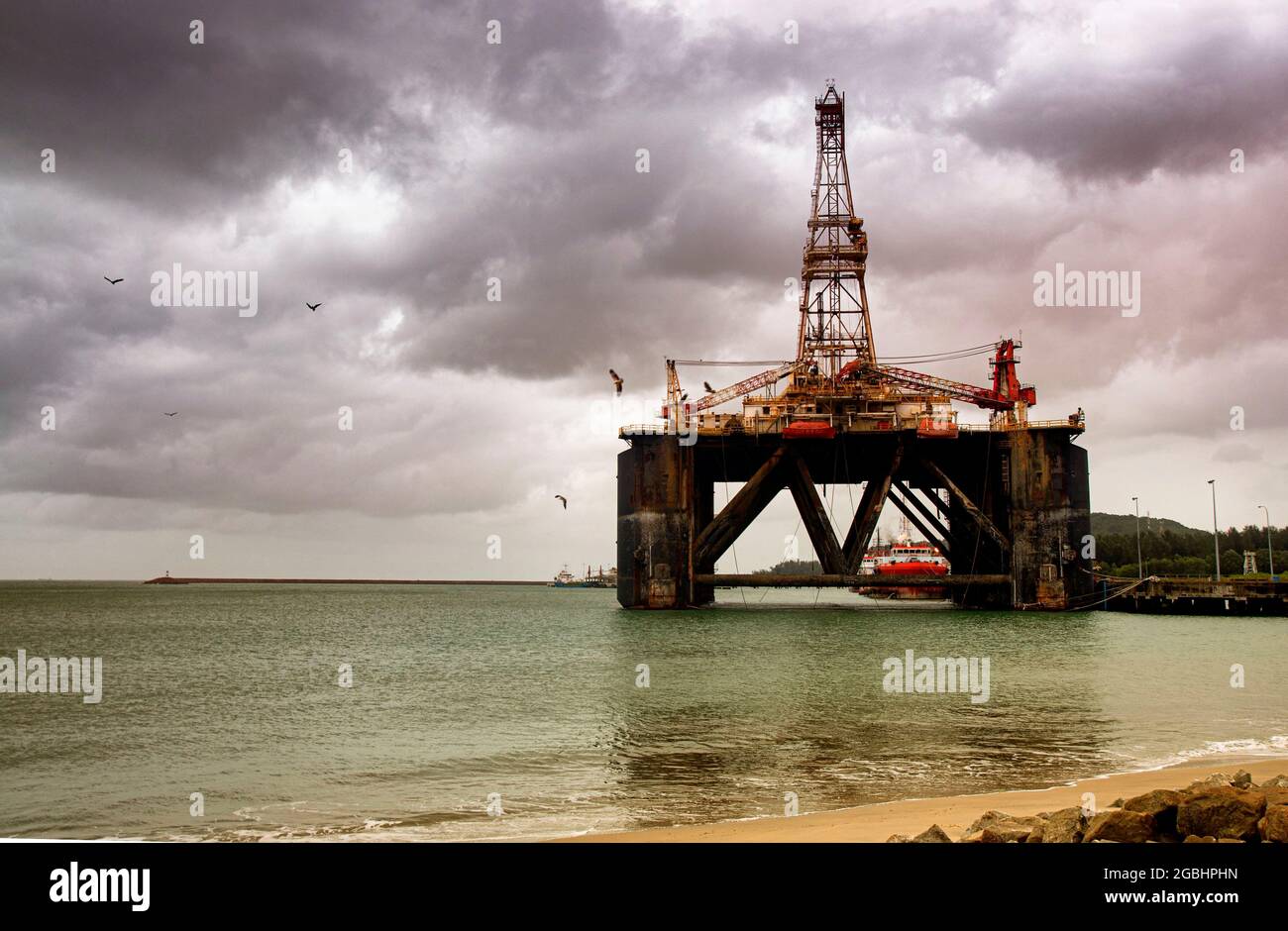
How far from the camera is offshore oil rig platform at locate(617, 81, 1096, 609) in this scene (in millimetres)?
62000

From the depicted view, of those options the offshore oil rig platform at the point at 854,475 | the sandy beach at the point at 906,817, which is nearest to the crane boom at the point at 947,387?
the offshore oil rig platform at the point at 854,475

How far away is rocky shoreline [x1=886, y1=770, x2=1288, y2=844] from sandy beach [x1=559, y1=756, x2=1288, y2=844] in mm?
1026

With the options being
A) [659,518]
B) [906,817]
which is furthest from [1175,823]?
[659,518]

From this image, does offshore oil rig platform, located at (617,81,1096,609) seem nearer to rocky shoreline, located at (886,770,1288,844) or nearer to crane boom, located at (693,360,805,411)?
crane boom, located at (693,360,805,411)

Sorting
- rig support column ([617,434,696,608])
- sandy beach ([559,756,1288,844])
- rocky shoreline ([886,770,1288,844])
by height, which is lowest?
sandy beach ([559,756,1288,844])

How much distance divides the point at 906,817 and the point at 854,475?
57.3 meters

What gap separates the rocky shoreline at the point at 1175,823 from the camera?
7391 mm

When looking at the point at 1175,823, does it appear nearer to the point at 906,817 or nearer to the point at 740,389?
the point at 906,817

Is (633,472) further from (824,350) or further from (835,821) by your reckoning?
(835,821)

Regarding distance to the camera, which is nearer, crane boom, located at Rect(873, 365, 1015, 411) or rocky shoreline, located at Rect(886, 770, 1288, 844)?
rocky shoreline, located at Rect(886, 770, 1288, 844)

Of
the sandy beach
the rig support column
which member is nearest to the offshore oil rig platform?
the rig support column

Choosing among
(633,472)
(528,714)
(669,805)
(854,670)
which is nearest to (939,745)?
(669,805)

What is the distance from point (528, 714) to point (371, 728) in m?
3.77

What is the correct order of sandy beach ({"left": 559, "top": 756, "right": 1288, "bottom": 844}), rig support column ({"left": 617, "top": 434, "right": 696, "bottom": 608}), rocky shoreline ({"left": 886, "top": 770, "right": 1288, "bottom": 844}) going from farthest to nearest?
1. rig support column ({"left": 617, "top": 434, "right": 696, "bottom": 608})
2. sandy beach ({"left": 559, "top": 756, "right": 1288, "bottom": 844})
3. rocky shoreline ({"left": 886, "top": 770, "right": 1288, "bottom": 844})
